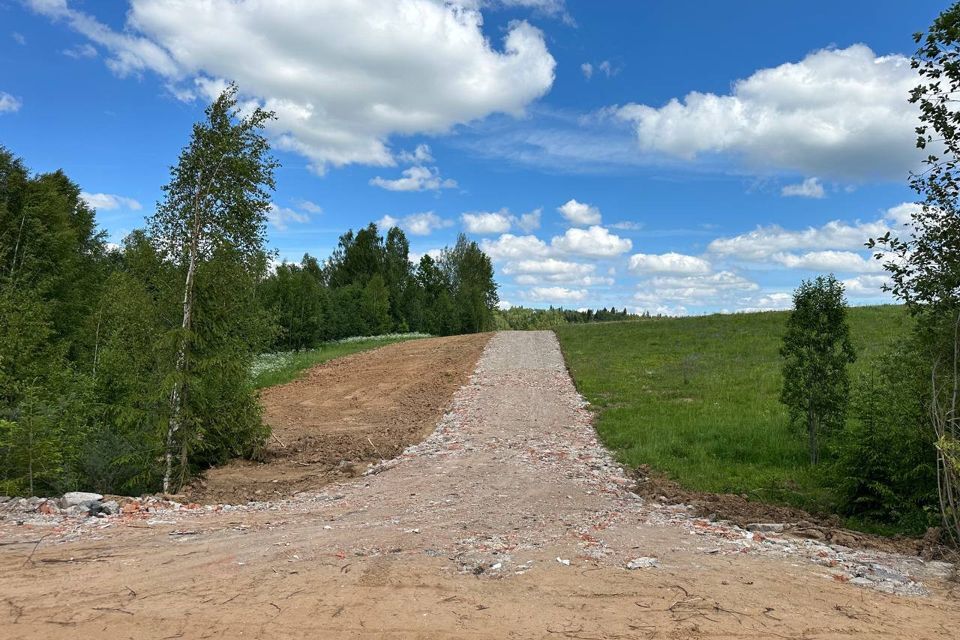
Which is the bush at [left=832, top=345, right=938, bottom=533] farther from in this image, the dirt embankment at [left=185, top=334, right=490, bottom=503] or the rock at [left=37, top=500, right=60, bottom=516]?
the rock at [left=37, top=500, right=60, bottom=516]

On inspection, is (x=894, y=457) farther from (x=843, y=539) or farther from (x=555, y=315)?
(x=555, y=315)

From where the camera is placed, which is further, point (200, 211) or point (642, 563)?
point (200, 211)

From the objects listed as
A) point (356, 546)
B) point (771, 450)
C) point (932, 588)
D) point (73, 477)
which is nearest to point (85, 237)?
point (73, 477)

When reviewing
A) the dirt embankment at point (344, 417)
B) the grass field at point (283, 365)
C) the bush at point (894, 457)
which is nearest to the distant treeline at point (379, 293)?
the grass field at point (283, 365)

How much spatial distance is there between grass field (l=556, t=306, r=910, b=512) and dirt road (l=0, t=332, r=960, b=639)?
3.08m

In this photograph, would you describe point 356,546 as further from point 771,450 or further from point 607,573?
point 771,450

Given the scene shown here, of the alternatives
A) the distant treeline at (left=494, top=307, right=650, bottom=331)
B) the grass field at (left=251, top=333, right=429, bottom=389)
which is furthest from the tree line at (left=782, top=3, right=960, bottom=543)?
the distant treeline at (left=494, top=307, right=650, bottom=331)

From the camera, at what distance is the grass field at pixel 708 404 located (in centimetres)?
1120

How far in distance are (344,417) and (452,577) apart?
14.0m

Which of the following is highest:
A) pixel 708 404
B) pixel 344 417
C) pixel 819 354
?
pixel 819 354

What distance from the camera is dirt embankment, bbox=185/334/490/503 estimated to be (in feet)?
38.4

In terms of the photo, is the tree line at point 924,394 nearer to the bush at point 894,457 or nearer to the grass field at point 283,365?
the bush at point 894,457

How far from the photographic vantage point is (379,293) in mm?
62875

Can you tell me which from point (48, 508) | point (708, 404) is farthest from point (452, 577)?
point (708, 404)
